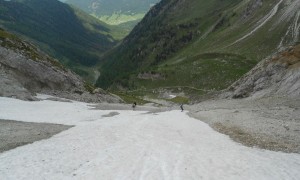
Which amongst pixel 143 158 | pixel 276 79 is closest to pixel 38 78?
pixel 276 79

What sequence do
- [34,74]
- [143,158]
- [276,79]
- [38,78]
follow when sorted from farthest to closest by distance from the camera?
[38,78]
[34,74]
[276,79]
[143,158]

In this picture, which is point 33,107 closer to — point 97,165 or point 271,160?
point 97,165

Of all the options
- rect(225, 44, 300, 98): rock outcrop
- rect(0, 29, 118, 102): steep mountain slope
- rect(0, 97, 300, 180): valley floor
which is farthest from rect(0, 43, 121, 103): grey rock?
rect(0, 97, 300, 180): valley floor

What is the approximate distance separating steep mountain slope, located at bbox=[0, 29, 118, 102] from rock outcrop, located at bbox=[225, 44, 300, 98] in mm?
42854

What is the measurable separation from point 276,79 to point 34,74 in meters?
62.0

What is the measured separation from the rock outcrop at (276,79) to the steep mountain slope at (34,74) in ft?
141

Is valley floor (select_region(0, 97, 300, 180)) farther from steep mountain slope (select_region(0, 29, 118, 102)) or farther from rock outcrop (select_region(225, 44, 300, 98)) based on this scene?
steep mountain slope (select_region(0, 29, 118, 102))

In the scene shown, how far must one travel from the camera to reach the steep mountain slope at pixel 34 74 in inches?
3452

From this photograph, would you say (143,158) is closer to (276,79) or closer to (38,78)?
(276,79)

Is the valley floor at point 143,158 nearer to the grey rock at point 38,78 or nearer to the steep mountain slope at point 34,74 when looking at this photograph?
the grey rock at point 38,78

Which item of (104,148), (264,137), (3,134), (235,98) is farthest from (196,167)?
(235,98)

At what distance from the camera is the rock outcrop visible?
71.9 meters

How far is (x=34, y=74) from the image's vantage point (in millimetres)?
92688

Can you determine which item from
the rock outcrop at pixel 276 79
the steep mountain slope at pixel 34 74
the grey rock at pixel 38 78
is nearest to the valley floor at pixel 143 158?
the rock outcrop at pixel 276 79
